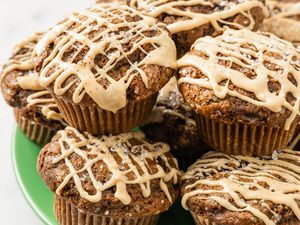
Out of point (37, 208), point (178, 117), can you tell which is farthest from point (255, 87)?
point (37, 208)

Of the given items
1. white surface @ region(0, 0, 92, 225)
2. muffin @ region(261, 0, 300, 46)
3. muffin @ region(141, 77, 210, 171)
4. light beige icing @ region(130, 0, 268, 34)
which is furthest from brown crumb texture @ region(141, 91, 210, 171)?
white surface @ region(0, 0, 92, 225)

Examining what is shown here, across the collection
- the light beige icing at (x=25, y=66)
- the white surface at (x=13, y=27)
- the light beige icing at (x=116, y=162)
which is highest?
the light beige icing at (x=25, y=66)

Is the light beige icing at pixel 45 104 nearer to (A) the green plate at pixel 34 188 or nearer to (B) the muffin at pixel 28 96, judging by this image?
(B) the muffin at pixel 28 96

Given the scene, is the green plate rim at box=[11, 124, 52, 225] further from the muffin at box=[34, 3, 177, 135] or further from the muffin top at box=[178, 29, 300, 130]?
the muffin top at box=[178, 29, 300, 130]

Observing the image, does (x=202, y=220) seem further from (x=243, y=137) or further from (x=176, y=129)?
(x=176, y=129)

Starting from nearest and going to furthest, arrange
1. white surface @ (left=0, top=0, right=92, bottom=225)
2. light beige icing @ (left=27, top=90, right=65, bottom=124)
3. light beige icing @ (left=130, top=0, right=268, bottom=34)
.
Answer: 1. light beige icing @ (left=130, top=0, right=268, bottom=34)
2. light beige icing @ (left=27, top=90, right=65, bottom=124)
3. white surface @ (left=0, top=0, right=92, bottom=225)

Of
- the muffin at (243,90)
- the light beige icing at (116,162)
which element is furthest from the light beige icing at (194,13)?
the light beige icing at (116,162)
